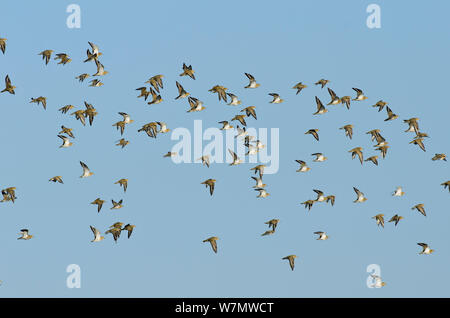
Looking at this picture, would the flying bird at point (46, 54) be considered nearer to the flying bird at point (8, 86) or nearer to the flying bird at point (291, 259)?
the flying bird at point (8, 86)

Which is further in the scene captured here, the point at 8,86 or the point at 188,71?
the point at 188,71

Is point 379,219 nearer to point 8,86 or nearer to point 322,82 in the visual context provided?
point 322,82

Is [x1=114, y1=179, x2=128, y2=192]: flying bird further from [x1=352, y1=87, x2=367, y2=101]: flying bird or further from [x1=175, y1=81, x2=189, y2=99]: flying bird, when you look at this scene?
[x1=352, y1=87, x2=367, y2=101]: flying bird

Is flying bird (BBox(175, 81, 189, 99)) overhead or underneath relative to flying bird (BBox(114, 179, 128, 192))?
overhead

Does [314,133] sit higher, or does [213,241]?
[314,133]

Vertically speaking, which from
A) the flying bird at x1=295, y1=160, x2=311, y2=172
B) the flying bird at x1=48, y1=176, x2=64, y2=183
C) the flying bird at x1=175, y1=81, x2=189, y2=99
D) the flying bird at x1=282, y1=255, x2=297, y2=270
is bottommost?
the flying bird at x1=282, y1=255, x2=297, y2=270

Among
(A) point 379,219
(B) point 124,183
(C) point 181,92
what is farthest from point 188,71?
(A) point 379,219

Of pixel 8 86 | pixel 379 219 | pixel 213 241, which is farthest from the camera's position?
pixel 379 219

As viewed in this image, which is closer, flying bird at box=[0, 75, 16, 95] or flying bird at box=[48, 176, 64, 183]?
flying bird at box=[0, 75, 16, 95]

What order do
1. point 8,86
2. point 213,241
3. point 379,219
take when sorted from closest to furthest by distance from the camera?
point 8,86 → point 213,241 → point 379,219

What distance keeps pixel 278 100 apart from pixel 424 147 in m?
12.3

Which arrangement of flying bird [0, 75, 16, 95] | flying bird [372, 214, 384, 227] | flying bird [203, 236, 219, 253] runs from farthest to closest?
flying bird [372, 214, 384, 227]
flying bird [203, 236, 219, 253]
flying bird [0, 75, 16, 95]
